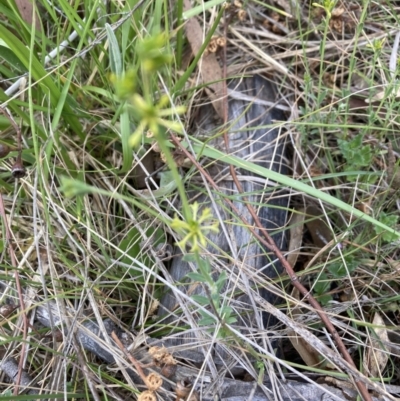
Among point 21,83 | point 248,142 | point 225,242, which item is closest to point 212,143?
point 248,142

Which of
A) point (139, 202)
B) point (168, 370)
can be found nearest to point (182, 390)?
point (168, 370)

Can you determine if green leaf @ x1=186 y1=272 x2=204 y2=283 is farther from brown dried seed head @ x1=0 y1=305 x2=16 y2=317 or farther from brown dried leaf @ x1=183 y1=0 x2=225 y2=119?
brown dried leaf @ x1=183 y1=0 x2=225 y2=119

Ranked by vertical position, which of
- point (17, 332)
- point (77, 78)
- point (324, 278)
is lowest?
point (324, 278)

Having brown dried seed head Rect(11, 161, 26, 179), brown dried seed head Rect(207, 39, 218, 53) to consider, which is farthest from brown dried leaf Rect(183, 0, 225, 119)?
brown dried seed head Rect(11, 161, 26, 179)

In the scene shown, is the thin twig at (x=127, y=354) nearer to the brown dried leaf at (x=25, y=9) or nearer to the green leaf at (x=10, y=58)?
the green leaf at (x=10, y=58)

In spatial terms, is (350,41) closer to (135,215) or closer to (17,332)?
(135,215)

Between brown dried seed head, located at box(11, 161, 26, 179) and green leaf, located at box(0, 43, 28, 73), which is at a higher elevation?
green leaf, located at box(0, 43, 28, 73)

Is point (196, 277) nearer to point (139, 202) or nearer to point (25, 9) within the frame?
point (139, 202)
